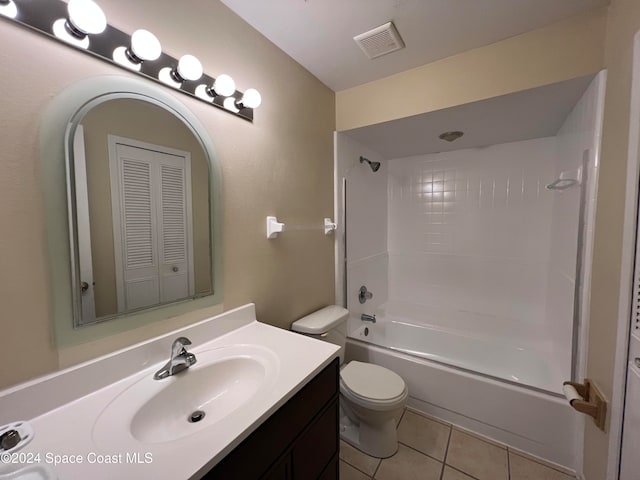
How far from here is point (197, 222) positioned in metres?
1.08

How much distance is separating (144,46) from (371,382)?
1.87 metres

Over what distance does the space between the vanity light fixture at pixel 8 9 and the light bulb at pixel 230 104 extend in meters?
0.62

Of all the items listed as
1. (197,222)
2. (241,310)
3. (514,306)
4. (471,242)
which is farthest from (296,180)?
(514,306)

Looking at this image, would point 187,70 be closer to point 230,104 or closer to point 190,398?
point 230,104

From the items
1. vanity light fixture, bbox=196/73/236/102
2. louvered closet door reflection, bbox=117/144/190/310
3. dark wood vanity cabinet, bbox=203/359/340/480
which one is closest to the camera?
dark wood vanity cabinet, bbox=203/359/340/480

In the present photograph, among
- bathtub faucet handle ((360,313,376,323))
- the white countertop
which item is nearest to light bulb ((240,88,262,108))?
the white countertop

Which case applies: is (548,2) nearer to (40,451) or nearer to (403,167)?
(403,167)

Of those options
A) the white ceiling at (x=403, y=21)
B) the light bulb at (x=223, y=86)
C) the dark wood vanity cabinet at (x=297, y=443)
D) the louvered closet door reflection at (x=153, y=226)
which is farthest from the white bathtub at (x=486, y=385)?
the white ceiling at (x=403, y=21)

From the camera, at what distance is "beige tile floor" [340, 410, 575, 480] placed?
137cm

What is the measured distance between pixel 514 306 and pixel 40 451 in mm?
2984

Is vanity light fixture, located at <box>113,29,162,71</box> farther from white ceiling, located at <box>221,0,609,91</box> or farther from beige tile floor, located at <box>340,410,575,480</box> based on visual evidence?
beige tile floor, located at <box>340,410,575,480</box>

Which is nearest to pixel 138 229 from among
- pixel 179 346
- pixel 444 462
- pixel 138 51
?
pixel 179 346

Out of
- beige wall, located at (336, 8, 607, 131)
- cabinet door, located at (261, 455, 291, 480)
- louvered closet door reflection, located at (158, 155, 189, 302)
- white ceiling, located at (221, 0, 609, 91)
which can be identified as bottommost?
cabinet door, located at (261, 455, 291, 480)

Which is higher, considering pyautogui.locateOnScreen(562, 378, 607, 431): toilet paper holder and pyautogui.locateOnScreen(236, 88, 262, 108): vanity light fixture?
pyautogui.locateOnScreen(236, 88, 262, 108): vanity light fixture
